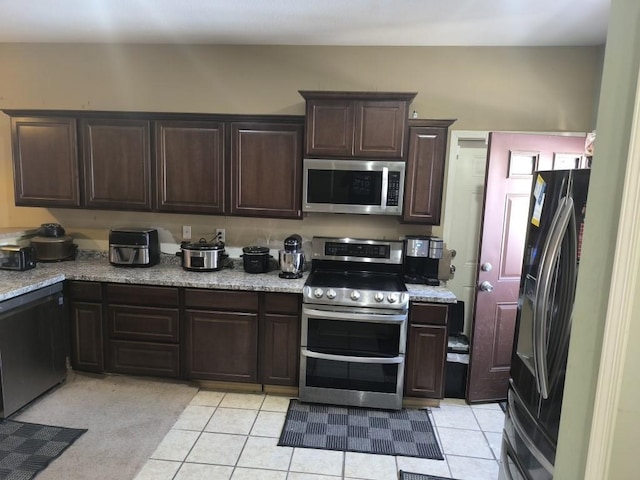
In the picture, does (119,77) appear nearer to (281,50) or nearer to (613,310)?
(281,50)

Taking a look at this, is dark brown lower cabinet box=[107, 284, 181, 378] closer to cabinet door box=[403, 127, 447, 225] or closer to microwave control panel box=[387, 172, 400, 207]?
microwave control panel box=[387, 172, 400, 207]

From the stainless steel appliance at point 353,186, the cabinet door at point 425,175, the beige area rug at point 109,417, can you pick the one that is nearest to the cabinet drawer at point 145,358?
the beige area rug at point 109,417

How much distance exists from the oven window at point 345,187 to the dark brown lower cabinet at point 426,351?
855 mm

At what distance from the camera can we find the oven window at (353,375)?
9.28 feet

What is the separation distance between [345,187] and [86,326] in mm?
2234

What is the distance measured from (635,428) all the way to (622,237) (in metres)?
0.41

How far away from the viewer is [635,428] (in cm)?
86

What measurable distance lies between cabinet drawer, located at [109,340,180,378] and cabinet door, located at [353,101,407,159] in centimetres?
207

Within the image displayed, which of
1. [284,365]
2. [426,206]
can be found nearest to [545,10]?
[426,206]

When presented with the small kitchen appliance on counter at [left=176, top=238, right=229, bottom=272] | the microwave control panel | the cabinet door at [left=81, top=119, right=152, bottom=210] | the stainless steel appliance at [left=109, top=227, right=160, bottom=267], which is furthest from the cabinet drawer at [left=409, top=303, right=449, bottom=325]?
the cabinet door at [left=81, top=119, right=152, bottom=210]

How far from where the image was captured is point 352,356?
281cm

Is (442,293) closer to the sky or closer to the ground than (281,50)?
closer to the ground

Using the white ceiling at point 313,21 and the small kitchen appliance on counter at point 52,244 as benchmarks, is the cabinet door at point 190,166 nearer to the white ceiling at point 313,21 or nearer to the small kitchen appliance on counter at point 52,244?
the white ceiling at point 313,21

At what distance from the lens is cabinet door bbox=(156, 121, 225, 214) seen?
3156mm
